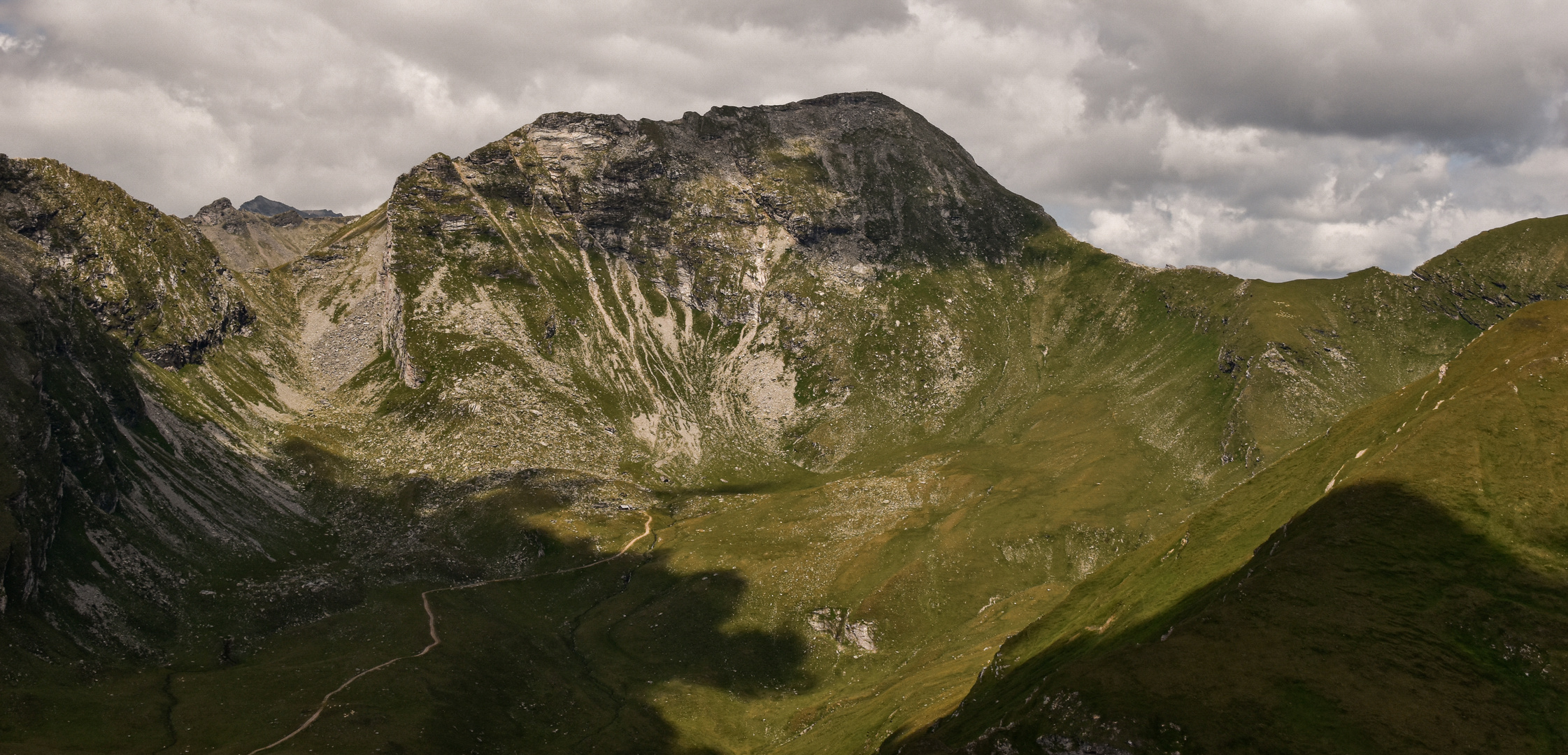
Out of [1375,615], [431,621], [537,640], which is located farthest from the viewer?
[537,640]

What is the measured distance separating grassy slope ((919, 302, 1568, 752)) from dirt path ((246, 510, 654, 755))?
7178 cm

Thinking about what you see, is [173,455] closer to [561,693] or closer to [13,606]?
[13,606]

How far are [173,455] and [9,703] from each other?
97481mm

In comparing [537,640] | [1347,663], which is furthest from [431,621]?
[1347,663]

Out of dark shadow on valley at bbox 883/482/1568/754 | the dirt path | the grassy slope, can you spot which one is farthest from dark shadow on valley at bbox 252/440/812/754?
dark shadow on valley at bbox 883/482/1568/754

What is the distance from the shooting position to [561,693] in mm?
121375

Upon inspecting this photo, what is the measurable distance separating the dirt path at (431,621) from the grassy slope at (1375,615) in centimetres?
7178

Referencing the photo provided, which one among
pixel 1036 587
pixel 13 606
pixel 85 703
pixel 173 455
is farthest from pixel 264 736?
pixel 1036 587

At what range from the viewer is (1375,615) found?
6059 cm

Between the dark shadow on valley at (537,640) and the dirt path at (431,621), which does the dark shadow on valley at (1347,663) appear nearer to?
the dark shadow on valley at (537,640)

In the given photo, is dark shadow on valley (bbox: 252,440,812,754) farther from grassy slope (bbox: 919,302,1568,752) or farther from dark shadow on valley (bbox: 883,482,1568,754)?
dark shadow on valley (bbox: 883,482,1568,754)

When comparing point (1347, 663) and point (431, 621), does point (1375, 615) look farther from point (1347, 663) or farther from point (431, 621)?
point (431, 621)

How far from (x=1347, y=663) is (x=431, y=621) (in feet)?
415

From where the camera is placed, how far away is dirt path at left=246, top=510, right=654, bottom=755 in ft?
309
